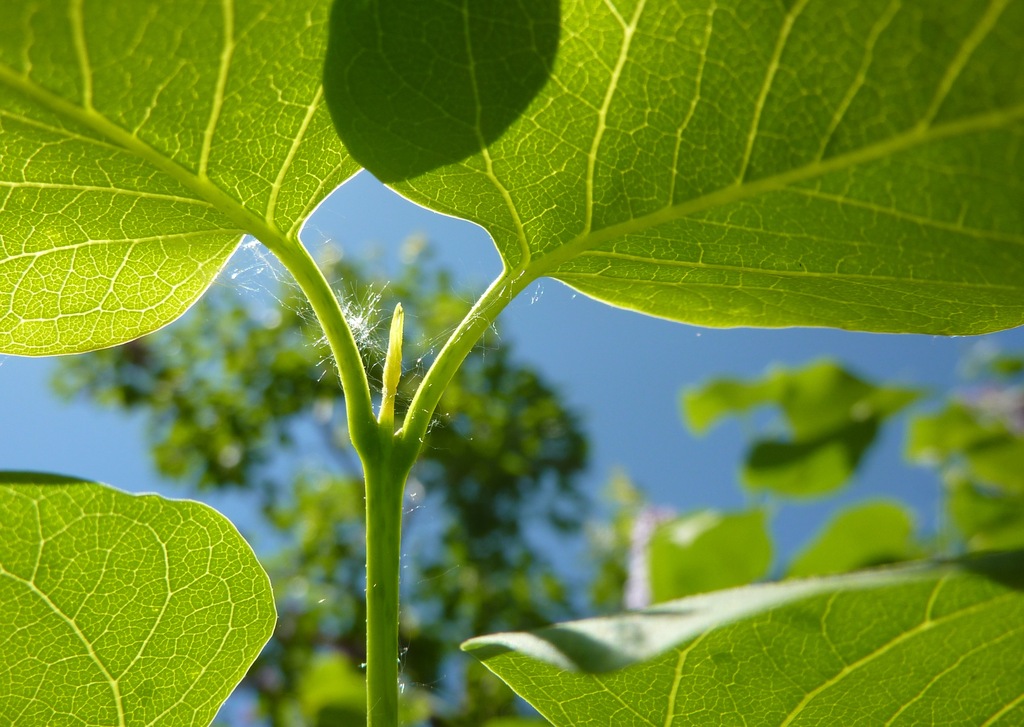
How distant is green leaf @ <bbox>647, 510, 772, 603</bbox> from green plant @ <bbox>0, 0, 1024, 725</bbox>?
1.13 m

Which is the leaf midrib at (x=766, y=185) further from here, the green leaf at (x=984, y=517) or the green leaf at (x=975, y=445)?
the green leaf at (x=975, y=445)

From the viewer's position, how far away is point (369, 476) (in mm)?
520

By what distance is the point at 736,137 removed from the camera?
453 millimetres

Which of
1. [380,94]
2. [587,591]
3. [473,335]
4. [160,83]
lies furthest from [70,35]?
[587,591]

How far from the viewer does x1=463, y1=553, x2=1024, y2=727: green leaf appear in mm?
369

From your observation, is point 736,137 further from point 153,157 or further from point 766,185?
point 153,157

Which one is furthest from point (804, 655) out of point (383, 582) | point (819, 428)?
point (819, 428)

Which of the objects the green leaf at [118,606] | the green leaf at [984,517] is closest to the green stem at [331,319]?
the green leaf at [118,606]

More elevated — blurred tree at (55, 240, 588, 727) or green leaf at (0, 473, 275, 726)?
blurred tree at (55, 240, 588, 727)

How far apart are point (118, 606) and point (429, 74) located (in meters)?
0.39

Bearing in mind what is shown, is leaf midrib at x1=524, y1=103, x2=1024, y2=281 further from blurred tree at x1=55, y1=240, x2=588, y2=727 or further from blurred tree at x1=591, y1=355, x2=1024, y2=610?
blurred tree at x1=55, y1=240, x2=588, y2=727

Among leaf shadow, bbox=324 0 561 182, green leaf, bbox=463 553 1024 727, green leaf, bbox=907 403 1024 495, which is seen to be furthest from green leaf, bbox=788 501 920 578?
leaf shadow, bbox=324 0 561 182

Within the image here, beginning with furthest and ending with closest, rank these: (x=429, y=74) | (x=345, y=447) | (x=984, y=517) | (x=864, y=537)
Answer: (x=345, y=447) < (x=984, y=517) < (x=864, y=537) < (x=429, y=74)

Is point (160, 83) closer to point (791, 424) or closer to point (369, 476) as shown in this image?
point (369, 476)
